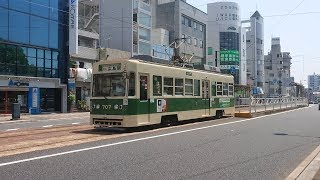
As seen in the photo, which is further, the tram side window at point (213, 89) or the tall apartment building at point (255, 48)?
the tall apartment building at point (255, 48)

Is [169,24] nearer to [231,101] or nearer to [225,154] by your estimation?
[231,101]

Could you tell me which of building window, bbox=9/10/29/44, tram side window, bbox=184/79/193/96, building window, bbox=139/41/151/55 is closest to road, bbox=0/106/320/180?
tram side window, bbox=184/79/193/96

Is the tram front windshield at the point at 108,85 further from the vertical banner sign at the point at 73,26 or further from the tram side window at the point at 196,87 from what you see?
the vertical banner sign at the point at 73,26

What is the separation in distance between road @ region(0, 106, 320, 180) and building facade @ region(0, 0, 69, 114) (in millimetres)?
23611

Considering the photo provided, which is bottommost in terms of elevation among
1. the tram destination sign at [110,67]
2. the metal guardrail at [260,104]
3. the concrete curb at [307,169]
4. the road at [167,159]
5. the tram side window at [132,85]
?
the concrete curb at [307,169]

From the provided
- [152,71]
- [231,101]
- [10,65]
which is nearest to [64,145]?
[152,71]

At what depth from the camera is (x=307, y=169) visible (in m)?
9.16

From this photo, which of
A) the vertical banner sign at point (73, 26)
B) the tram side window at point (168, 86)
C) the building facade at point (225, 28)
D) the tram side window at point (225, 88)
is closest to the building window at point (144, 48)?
the vertical banner sign at point (73, 26)

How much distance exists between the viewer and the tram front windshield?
16.6 metres

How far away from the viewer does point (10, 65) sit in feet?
116

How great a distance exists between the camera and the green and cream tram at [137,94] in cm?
1641

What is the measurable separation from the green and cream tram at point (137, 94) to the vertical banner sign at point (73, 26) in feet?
73.0

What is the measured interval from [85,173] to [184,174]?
6.21 feet

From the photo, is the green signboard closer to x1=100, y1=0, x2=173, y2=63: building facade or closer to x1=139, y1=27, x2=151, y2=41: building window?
x1=100, y1=0, x2=173, y2=63: building facade
